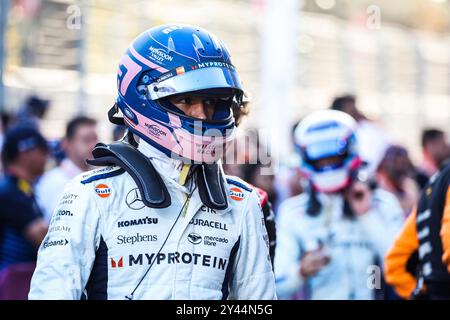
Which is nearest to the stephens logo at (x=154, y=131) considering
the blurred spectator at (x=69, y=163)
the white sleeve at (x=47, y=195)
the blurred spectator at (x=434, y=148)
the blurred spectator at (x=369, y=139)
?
the blurred spectator at (x=69, y=163)

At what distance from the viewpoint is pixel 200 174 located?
10.7 feet

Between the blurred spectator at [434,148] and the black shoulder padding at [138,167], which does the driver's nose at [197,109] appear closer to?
the black shoulder padding at [138,167]

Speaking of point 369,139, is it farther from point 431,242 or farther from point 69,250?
point 69,250

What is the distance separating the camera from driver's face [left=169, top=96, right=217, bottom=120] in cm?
327

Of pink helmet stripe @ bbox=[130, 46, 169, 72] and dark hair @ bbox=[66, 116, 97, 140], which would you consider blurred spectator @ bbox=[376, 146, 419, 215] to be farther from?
pink helmet stripe @ bbox=[130, 46, 169, 72]

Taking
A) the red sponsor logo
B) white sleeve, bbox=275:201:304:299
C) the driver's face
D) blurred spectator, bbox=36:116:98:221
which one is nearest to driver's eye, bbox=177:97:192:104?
the driver's face

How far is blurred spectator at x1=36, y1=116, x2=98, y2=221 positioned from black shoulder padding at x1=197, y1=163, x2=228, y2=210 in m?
3.71

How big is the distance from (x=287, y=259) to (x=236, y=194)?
2.29 metres

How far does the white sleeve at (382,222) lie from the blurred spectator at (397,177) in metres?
2.33

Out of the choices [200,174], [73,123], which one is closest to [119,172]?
[200,174]

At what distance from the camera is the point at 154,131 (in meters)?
3.28

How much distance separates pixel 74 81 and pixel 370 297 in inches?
248

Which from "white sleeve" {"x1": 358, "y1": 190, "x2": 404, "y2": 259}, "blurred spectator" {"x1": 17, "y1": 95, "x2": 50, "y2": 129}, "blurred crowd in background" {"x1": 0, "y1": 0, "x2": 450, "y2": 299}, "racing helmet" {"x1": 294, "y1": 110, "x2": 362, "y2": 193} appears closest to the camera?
"white sleeve" {"x1": 358, "y1": 190, "x2": 404, "y2": 259}

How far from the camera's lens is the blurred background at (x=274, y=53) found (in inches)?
426
